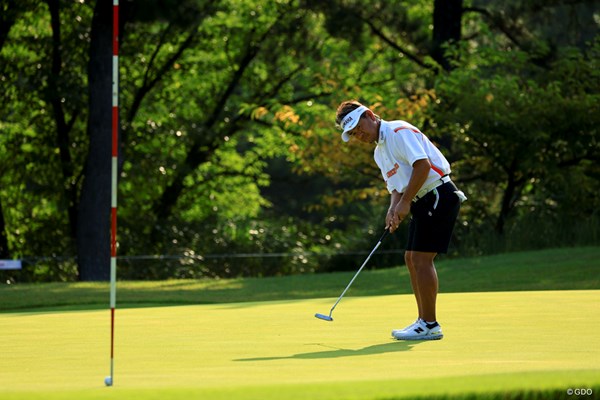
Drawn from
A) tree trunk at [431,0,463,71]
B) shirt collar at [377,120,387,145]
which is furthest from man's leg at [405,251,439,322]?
tree trunk at [431,0,463,71]

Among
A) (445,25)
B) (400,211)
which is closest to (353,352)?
(400,211)

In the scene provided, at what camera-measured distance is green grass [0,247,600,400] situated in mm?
5285

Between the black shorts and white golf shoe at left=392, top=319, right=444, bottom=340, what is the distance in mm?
554

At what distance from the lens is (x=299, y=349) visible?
26.0ft

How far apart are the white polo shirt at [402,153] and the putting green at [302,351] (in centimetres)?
112

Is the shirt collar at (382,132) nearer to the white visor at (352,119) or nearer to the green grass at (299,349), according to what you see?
the white visor at (352,119)

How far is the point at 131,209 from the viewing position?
27.6 m

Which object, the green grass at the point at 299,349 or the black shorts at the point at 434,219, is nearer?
the green grass at the point at 299,349

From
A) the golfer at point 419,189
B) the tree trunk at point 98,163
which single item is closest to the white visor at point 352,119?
the golfer at point 419,189

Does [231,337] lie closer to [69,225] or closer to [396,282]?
[396,282]

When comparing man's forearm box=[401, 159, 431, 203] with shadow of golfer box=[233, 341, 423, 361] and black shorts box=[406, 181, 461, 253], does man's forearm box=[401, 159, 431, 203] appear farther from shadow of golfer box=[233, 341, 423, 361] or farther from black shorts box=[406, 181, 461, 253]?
shadow of golfer box=[233, 341, 423, 361]

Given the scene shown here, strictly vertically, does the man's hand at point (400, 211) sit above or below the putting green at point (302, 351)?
above

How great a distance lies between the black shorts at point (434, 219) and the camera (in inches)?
357

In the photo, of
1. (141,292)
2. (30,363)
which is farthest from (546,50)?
(30,363)
